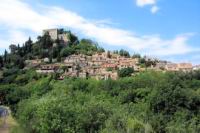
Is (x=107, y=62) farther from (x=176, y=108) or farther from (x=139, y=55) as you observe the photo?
(x=176, y=108)

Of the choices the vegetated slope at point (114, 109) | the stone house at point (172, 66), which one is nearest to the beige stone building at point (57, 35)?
the stone house at point (172, 66)

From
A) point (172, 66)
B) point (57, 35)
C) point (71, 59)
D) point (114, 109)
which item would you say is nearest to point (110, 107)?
point (114, 109)

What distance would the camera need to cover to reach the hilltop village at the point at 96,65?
102 metres

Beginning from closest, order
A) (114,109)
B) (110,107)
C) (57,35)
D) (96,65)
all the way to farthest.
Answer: (114,109) → (110,107) → (96,65) → (57,35)

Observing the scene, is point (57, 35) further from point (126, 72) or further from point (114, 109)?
point (114, 109)

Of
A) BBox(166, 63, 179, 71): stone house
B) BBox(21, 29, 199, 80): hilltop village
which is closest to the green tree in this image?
BBox(21, 29, 199, 80): hilltop village

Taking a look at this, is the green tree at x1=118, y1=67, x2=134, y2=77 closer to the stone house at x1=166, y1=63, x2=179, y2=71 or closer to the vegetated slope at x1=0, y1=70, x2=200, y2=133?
the stone house at x1=166, y1=63, x2=179, y2=71

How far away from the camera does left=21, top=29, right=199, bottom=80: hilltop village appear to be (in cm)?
10162

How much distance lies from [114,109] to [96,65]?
76485 mm

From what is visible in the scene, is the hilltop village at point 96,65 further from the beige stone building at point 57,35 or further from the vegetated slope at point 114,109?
the vegetated slope at point 114,109

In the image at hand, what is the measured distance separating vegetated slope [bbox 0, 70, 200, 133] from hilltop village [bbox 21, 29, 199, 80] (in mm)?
27377

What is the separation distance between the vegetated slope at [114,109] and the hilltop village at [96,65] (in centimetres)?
2738

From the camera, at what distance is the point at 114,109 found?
118 feet

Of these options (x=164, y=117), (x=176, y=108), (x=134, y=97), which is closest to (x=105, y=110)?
(x=164, y=117)
